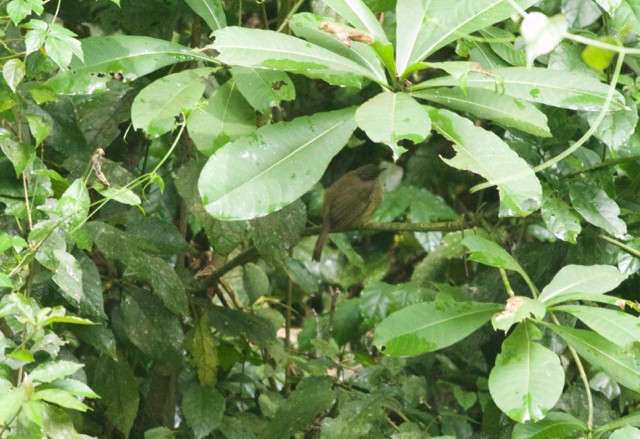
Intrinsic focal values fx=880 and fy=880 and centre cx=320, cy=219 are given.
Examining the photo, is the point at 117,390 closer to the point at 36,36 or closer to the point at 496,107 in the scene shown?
the point at 36,36

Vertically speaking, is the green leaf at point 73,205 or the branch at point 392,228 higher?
the green leaf at point 73,205

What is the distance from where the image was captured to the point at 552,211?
8.05 feet

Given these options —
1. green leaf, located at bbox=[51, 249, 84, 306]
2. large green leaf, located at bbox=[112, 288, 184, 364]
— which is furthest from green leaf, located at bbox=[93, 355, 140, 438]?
green leaf, located at bbox=[51, 249, 84, 306]

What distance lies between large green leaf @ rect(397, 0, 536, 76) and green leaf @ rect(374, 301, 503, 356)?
590 millimetres

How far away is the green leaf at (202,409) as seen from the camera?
2896 millimetres

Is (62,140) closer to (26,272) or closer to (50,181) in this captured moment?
(50,181)

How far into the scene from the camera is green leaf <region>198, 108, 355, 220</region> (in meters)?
1.81

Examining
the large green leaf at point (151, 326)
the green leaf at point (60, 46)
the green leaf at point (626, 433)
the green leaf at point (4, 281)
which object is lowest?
the large green leaf at point (151, 326)

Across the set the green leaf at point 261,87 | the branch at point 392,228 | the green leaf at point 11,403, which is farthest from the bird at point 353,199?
the green leaf at point 11,403

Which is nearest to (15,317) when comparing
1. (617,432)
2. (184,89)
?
(184,89)

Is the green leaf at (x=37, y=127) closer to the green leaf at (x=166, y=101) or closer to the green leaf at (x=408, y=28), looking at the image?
the green leaf at (x=166, y=101)

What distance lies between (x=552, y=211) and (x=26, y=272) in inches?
55.1

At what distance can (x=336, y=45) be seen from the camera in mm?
2006

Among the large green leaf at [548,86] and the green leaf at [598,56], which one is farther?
the large green leaf at [548,86]
